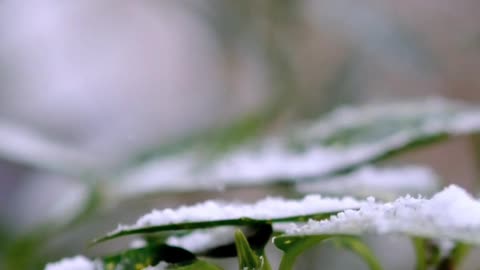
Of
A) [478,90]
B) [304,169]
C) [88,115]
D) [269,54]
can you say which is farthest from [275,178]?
[88,115]

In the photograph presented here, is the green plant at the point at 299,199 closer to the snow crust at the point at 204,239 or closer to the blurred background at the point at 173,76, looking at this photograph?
the snow crust at the point at 204,239

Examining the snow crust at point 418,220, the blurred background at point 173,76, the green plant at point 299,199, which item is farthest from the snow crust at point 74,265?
the blurred background at point 173,76

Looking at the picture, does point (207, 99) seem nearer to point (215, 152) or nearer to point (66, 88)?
point (66, 88)

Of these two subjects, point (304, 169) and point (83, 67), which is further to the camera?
point (83, 67)

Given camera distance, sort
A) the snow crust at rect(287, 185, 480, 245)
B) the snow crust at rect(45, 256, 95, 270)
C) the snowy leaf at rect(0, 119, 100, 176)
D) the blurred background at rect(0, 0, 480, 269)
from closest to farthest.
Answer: the snow crust at rect(287, 185, 480, 245) → the snow crust at rect(45, 256, 95, 270) → the snowy leaf at rect(0, 119, 100, 176) → the blurred background at rect(0, 0, 480, 269)

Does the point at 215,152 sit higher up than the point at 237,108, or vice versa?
the point at 237,108

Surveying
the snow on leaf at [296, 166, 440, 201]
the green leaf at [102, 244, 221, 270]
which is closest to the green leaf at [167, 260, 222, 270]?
the green leaf at [102, 244, 221, 270]

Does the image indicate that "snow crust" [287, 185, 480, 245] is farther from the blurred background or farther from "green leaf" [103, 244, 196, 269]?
the blurred background

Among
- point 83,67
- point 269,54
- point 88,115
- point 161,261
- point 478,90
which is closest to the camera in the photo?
point 161,261

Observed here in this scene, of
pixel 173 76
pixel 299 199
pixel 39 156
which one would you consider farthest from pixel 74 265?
pixel 173 76
